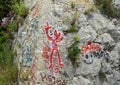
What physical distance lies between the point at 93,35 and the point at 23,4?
81.9 inches

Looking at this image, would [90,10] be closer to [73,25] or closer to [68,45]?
[73,25]

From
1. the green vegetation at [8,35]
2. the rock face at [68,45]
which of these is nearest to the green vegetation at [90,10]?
the rock face at [68,45]

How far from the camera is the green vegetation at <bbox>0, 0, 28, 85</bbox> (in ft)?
32.1

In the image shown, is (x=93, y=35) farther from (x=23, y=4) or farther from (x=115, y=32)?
(x=23, y=4)

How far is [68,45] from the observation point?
934 centimetres

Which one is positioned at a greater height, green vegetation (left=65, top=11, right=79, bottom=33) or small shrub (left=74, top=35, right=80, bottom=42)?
green vegetation (left=65, top=11, right=79, bottom=33)

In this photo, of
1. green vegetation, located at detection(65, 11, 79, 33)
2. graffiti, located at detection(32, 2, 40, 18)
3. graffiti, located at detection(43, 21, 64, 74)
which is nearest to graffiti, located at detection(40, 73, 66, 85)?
graffiti, located at detection(43, 21, 64, 74)

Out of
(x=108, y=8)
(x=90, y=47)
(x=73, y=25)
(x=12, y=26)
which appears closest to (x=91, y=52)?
(x=90, y=47)

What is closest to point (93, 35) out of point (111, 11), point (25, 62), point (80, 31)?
point (80, 31)

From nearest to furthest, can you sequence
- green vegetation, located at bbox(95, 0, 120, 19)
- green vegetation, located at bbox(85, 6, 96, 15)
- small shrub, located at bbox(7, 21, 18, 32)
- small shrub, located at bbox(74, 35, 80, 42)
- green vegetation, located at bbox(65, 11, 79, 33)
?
small shrub, located at bbox(74, 35, 80, 42) → green vegetation, located at bbox(65, 11, 79, 33) → green vegetation, located at bbox(85, 6, 96, 15) → green vegetation, located at bbox(95, 0, 120, 19) → small shrub, located at bbox(7, 21, 18, 32)

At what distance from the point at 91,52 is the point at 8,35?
9.69 ft

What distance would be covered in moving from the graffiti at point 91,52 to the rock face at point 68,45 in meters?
0.02

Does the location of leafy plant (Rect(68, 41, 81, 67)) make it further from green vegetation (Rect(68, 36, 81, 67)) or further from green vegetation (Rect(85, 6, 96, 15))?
green vegetation (Rect(85, 6, 96, 15))

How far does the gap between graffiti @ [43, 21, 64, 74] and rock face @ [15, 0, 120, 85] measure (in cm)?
8
